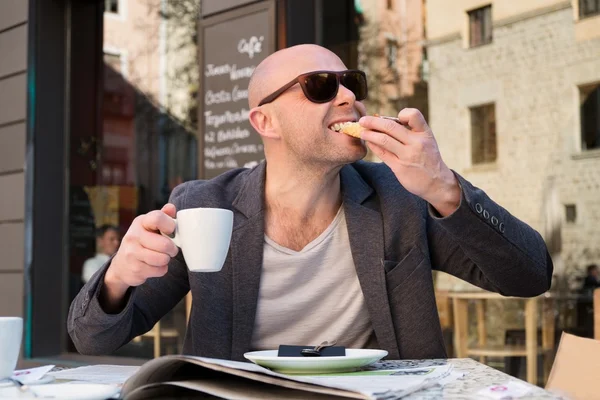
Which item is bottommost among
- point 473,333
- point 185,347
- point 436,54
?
point 473,333

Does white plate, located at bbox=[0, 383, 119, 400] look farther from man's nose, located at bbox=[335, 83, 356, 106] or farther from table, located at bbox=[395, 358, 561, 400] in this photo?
man's nose, located at bbox=[335, 83, 356, 106]

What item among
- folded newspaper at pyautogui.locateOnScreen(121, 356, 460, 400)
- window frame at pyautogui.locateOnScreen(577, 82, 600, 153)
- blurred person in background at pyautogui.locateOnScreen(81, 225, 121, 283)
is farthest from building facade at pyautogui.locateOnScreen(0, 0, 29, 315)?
folded newspaper at pyautogui.locateOnScreen(121, 356, 460, 400)

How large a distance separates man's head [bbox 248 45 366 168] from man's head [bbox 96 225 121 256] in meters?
4.40

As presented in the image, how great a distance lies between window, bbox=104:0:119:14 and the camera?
6.78m

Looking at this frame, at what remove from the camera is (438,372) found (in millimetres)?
1362

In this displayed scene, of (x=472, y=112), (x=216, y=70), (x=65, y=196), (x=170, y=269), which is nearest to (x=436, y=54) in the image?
(x=472, y=112)

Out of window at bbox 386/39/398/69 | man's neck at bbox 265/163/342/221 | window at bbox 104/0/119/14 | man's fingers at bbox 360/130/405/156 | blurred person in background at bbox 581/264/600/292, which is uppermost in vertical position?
window at bbox 104/0/119/14

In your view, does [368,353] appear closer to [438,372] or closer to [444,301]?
[438,372]

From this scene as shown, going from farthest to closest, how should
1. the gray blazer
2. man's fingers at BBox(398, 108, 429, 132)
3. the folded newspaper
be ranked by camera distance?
the gray blazer < man's fingers at BBox(398, 108, 429, 132) < the folded newspaper

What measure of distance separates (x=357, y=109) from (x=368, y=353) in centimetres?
95

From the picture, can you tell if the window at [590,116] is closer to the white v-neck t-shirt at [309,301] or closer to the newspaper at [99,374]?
the white v-neck t-shirt at [309,301]

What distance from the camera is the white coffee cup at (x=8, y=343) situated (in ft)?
4.46

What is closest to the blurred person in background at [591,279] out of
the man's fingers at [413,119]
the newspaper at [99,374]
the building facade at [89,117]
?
the building facade at [89,117]

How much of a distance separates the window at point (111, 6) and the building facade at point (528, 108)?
2707 millimetres
